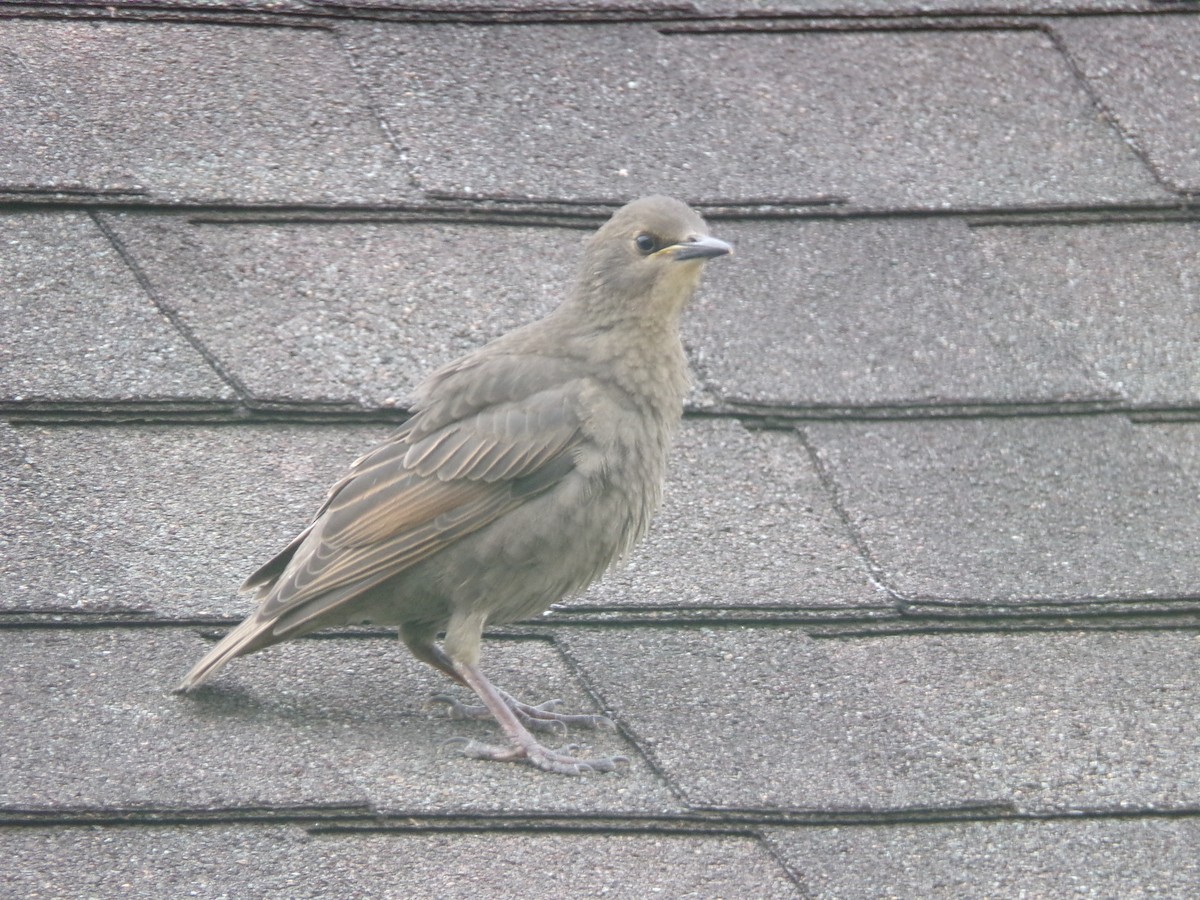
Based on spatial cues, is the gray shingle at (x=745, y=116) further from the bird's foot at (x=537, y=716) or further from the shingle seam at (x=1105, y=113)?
the bird's foot at (x=537, y=716)

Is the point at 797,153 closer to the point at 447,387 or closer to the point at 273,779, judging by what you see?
the point at 447,387

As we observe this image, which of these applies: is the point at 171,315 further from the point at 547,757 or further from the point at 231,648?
the point at 547,757

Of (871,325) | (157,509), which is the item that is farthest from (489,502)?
(871,325)

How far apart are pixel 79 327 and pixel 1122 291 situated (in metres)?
2.34

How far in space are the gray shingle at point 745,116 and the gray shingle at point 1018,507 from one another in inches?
28.7

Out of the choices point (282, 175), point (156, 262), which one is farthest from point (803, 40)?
point (156, 262)

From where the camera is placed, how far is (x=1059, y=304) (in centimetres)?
427

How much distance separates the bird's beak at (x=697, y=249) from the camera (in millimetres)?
3771

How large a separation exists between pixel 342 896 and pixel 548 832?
0.37 m

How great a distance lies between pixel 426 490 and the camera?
3600 mm

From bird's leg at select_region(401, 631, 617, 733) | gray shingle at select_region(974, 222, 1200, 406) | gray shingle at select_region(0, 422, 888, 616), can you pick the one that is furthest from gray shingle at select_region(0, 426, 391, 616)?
gray shingle at select_region(974, 222, 1200, 406)

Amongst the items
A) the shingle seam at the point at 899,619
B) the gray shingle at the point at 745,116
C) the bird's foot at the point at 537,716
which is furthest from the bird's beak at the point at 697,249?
the bird's foot at the point at 537,716

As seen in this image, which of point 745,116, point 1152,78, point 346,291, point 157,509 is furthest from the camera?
point 1152,78

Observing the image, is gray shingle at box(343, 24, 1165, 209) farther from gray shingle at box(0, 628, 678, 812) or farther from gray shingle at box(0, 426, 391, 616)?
gray shingle at box(0, 628, 678, 812)
